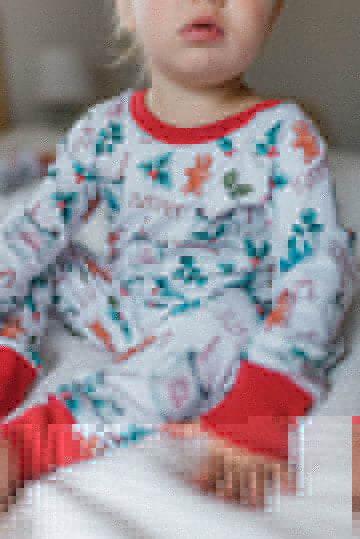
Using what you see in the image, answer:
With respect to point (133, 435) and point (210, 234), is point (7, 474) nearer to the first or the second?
point (133, 435)

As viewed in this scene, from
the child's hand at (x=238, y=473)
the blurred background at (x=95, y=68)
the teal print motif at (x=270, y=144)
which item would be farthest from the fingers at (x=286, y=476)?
the blurred background at (x=95, y=68)

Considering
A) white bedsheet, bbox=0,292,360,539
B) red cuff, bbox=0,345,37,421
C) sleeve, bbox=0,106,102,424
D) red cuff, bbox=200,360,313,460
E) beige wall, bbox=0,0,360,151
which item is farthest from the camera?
beige wall, bbox=0,0,360,151

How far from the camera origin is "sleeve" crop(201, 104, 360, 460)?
1.46ft

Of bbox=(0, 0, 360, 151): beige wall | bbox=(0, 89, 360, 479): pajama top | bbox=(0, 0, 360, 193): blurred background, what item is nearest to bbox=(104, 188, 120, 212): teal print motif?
bbox=(0, 89, 360, 479): pajama top

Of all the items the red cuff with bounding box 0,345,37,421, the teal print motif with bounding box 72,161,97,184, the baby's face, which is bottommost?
the red cuff with bounding box 0,345,37,421

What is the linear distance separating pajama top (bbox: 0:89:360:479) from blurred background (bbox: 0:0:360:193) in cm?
53

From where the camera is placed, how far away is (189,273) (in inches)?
24.2

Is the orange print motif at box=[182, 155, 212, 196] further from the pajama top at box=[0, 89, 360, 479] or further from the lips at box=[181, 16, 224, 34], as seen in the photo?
the lips at box=[181, 16, 224, 34]

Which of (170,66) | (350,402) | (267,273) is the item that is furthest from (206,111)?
(350,402)

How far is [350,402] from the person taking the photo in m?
0.49

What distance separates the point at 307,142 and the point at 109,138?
23 centimetres

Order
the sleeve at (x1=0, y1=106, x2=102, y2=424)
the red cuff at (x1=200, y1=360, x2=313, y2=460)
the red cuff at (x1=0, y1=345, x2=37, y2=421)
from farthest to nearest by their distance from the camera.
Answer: the sleeve at (x1=0, y1=106, x2=102, y2=424)
the red cuff at (x1=0, y1=345, x2=37, y2=421)
the red cuff at (x1=200, y1=360, x2=313, y2=460)

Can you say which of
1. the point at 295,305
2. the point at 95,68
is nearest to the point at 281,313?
the point at 295,305

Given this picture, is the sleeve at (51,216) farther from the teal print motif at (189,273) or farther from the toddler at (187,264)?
the teal print motif at (189,273)
